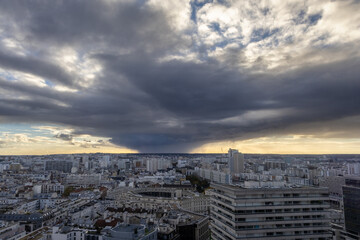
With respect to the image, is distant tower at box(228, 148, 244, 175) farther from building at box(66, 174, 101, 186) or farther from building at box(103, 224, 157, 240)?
building at box(103, 224, 157, 240)

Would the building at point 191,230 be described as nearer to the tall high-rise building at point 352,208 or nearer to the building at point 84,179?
the tall high-rise building at point 352,208

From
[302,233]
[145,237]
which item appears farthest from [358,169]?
[145,237]

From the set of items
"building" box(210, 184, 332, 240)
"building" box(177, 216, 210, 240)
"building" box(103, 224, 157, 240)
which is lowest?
"building" box(177, 216, 210, 240)

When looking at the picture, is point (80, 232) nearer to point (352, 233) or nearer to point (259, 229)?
point (259, 229)

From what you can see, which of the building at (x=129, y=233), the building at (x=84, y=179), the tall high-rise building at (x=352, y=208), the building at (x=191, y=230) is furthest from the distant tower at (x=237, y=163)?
the building at (x=129, y=233)

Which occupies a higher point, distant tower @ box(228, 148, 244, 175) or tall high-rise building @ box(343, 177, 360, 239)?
distant tower @ box(228, 148, 244, 175)

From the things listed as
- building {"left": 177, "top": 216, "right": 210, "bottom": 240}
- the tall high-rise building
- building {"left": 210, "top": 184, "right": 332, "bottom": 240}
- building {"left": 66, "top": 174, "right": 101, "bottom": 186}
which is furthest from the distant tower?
building {"left": 210, "top": 184, "right": 332, "bottom": 240}
